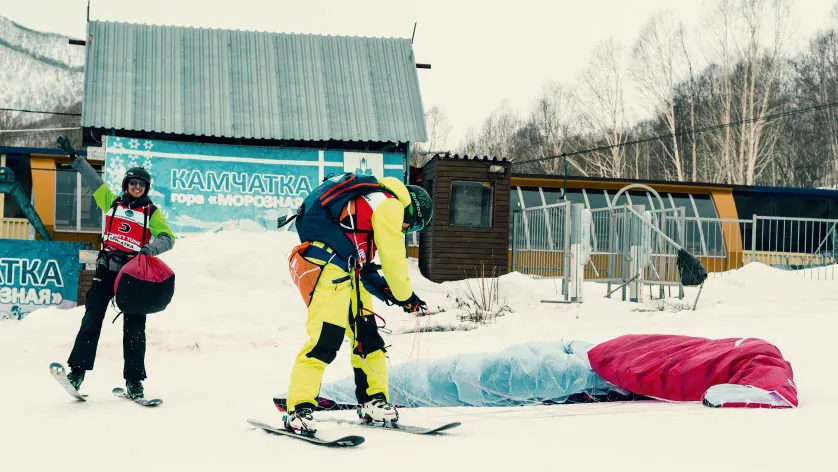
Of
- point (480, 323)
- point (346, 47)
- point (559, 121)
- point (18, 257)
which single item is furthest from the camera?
point (559, 121)

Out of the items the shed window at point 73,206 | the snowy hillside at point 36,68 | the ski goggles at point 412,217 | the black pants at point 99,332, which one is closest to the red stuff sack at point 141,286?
the black pants at point 99,332

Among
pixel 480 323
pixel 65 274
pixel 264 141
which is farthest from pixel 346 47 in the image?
pixel 480 323

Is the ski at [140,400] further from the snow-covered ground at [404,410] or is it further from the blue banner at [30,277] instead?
the blue banner at [30,277]

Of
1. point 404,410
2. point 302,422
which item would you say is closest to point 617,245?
point 404,410

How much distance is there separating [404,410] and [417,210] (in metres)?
1.59

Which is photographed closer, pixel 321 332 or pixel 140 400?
pixel 321 332

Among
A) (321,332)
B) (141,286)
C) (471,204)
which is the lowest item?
(321,332)

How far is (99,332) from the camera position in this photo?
21.4 feet

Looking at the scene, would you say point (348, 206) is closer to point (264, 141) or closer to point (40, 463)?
point (40, 463)

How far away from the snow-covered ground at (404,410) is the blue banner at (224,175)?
368cm

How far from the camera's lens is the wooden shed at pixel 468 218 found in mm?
18250

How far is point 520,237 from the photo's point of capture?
18.3 metres

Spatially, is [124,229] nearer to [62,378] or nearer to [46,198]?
Answer: [62,378]

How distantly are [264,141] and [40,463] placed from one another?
1503 centimetres
